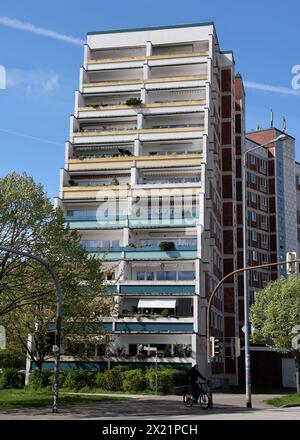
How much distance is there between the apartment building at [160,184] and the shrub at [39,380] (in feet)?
27.2

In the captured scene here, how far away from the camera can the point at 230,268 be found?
63438 mm

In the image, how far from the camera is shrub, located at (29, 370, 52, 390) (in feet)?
120

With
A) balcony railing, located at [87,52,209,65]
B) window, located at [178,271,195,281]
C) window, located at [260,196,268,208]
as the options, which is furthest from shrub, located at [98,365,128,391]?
window, located at [260,196,268,208]

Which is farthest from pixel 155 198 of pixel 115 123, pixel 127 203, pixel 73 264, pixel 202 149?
pixel 73 264

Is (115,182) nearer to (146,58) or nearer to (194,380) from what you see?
(146,58)

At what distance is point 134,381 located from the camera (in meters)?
38.1

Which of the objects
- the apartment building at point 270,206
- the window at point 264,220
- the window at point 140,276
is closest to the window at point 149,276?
the window at point 140,276

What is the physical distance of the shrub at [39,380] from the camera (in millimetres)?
36719

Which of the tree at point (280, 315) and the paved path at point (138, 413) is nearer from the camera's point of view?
the paved path at point (138, 413)

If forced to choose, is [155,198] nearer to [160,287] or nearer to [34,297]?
[160,287]

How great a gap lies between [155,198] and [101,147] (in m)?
8.45

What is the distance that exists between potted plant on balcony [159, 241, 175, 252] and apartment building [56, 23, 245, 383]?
0.34ft

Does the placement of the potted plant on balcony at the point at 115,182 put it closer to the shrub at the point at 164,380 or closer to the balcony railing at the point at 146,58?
the balcony railing at the point at 146,58

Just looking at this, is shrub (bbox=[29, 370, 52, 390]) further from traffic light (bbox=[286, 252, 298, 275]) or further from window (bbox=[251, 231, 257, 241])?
window (bbox=[251, 231, 257, 241])
